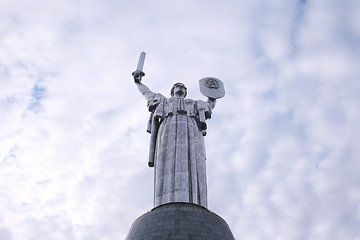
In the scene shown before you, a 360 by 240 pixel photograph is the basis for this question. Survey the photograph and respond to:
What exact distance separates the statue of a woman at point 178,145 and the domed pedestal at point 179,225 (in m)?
1.23

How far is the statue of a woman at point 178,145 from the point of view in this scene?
12.7 meters

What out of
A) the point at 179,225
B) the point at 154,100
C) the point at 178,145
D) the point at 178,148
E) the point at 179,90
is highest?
the point at 179,90

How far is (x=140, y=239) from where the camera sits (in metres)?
10.5

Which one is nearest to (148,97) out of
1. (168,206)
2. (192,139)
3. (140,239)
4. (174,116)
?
(174,116)

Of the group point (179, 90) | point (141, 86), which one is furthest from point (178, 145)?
point (141, 86)

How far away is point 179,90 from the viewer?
1580 centimetres

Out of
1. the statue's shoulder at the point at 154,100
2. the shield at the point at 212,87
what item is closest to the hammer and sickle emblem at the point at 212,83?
the shield at the point at 212,87

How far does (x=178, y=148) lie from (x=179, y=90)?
303cm

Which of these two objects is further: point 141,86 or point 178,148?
point 141,86

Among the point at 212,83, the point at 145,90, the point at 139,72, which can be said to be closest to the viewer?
the point at 145,90

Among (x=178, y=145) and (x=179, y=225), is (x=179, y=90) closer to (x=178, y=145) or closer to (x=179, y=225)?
(x=178, y=145)

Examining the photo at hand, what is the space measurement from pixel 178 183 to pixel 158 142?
1979mm

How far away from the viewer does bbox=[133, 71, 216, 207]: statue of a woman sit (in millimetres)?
12711

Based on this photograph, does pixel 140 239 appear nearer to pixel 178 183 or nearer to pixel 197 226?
pixel 197 226
